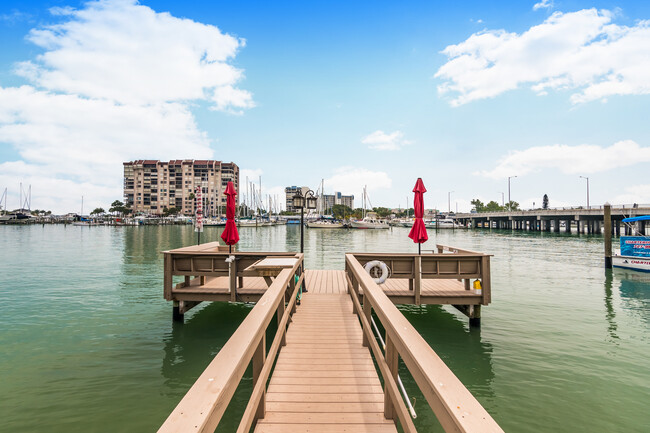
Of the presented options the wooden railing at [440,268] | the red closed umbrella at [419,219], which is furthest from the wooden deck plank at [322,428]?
the red closed umbrella at [419,219]

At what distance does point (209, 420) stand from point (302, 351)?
400cm

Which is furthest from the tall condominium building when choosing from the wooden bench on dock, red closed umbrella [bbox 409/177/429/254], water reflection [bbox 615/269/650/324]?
red closed umbrella [bbox 409/177/429/254]

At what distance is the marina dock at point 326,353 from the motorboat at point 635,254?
693 inches

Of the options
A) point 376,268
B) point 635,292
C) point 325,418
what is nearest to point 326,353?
point 325,418

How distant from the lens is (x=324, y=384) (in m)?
4.27

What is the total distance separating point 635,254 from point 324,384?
25487mm

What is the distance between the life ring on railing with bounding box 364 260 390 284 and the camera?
8938 millimetres

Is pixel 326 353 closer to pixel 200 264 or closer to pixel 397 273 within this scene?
pixel 397 273

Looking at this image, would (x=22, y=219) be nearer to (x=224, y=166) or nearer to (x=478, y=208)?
(x=224, y=166)

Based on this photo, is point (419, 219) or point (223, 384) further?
point (419, 219)

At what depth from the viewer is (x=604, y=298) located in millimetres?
14078

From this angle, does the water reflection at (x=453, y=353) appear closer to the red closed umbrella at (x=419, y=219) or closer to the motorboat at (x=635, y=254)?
the red closed umbrella at (x=419, y=219)

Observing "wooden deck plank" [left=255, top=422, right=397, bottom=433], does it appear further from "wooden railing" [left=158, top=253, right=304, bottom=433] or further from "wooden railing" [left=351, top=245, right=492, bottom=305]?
"wooden railing" [left=351, top=245, right=492, bottom=305]

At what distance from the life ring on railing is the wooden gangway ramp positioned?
6.89 ft
